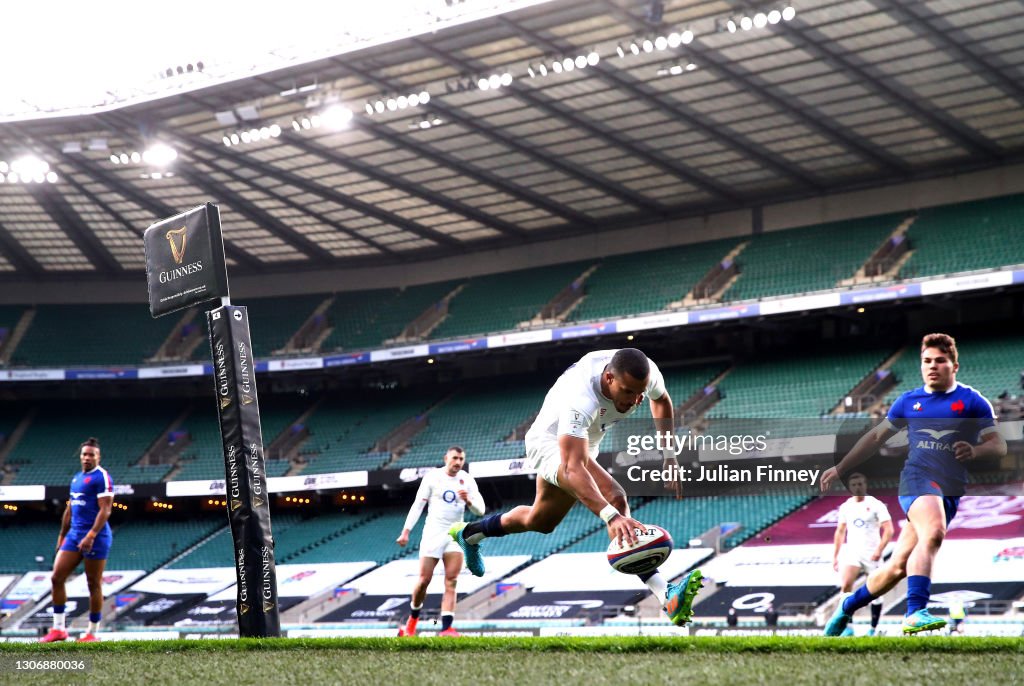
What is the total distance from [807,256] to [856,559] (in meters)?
24.7

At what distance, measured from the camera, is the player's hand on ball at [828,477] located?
25.9 feet

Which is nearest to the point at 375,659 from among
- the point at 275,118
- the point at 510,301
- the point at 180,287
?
the point at 180,287

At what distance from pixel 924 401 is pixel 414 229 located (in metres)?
37.7

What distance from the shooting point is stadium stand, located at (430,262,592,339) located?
1667 inches

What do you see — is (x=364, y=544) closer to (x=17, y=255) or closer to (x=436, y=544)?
(x=17, y=255)

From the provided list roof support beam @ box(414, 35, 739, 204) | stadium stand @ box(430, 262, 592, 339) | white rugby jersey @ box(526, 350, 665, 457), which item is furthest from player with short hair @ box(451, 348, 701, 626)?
stadium stand @ box(430, 262, 592, 339)

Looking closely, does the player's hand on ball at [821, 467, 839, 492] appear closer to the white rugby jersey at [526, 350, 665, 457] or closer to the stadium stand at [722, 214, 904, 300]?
the white rugby jersey at [526, 350, 665, 457]

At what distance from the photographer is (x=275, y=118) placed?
115 feet

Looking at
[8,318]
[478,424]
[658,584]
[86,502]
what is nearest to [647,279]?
[478,424]

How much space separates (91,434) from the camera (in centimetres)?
4728

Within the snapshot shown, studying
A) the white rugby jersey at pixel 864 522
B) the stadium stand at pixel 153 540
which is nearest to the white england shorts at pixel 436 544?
the white rugby jersey at pixel 864 522

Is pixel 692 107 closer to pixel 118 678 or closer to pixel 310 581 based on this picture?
pixel 310 581

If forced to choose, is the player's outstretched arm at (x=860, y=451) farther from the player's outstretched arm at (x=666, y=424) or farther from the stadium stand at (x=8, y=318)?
the stadium stand at (x=8, y=318)

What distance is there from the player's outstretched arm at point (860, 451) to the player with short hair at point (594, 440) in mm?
1112
